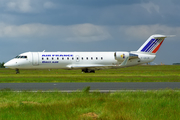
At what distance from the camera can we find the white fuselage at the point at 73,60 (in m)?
44.4

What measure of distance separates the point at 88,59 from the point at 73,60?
8.27 ft

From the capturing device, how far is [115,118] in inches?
344

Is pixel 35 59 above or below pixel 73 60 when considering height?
above

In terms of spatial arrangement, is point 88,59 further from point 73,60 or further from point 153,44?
point 153,44

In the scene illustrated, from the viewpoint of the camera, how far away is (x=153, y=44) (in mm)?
48250

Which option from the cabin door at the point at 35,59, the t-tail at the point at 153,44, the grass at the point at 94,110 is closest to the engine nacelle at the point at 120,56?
the t-tail at the point at 153,44

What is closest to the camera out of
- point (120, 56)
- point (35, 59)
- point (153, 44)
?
point (35, 59)

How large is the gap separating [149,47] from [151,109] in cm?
3903

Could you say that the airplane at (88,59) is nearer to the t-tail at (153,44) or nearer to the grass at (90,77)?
the t-tail at (153,44)

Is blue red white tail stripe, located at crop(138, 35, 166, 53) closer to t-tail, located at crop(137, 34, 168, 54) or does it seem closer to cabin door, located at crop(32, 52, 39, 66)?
t-tail, located at crop(137, 34, 168, 54)

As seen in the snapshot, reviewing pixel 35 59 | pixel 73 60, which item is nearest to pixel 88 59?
pixel 73 60

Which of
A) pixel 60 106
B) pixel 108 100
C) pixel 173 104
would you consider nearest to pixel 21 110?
pixel 60 106

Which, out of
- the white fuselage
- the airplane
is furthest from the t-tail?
the white fuselage

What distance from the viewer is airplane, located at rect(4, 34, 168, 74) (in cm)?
4447
